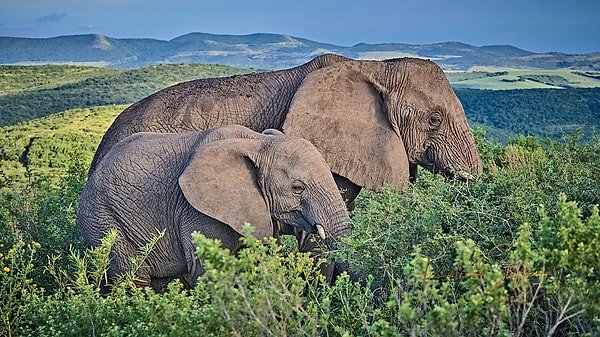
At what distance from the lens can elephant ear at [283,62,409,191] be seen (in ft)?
25.7

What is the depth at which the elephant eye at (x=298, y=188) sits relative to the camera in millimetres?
6535

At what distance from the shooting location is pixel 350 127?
7.96 meters

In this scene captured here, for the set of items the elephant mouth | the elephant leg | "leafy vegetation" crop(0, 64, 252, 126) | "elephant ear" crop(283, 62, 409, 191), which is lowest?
"leafy vegetation" crop(0, 64, 252, 126)

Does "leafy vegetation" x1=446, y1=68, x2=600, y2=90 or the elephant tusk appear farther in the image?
"leafy vegetation" x1=446, y1=68, x2=600, y2=90

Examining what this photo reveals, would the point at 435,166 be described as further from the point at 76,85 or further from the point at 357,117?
the point at 76,85

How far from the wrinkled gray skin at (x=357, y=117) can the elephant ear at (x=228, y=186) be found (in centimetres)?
123

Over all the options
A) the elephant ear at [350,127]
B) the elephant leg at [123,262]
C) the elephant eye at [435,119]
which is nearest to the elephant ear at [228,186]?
the elephant leg at [123,262]

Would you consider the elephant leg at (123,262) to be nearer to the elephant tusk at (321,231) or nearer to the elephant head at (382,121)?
the elephant tusk at (321,231)

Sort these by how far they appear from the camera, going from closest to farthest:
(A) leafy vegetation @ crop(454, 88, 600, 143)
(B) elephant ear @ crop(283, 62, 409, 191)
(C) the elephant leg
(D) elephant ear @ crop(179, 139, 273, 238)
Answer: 1. (D) elephant ear @ crop(179, 139, 273, 238)
2. (C) the elephant leg
3. (B) elephant ear @ crop(283, 62, 409, 191)
4. (A) leafy vegetation @ crop(454, 88, 600, 143)

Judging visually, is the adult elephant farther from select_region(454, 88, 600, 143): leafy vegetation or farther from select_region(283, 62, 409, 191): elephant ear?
select_region(454, 88, 600, 143): leafy vegetation

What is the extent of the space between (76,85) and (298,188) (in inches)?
2893

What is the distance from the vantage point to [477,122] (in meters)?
46.6

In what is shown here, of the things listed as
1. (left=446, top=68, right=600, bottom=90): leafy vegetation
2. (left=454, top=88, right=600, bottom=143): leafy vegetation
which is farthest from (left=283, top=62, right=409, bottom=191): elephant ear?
(left=446, top=68, right=600, bottom=90): leafy vegetation

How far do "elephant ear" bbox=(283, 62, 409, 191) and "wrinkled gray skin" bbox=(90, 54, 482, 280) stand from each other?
0.04ft
